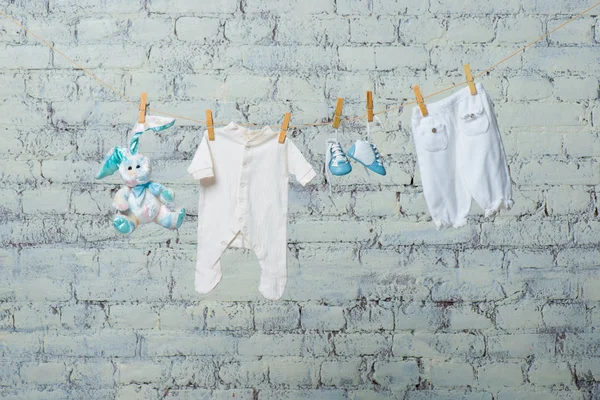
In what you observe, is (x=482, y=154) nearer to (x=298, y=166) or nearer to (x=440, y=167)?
(x=440, y=167)

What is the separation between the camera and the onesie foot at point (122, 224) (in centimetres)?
188

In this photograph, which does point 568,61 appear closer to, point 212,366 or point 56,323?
point 212,366

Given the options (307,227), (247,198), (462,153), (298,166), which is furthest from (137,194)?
(462,153)

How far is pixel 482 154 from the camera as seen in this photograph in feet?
6.59

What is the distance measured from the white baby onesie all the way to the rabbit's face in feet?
0.63

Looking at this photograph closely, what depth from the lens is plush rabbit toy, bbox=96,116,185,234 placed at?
1892 millimetres

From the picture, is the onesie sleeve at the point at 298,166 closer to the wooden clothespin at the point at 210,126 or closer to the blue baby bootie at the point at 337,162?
the blue baby bootie at the point at 337,162

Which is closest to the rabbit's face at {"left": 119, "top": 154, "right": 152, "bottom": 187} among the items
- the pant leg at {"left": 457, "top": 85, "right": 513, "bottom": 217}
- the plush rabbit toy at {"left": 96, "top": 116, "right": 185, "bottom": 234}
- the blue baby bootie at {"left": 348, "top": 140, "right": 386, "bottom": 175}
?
the plush rabbit toy at {"left": 96, "top": 116, "right": 185, "bottom": 234}

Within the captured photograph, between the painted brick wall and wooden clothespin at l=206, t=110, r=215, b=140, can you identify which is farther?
the painted brick wall

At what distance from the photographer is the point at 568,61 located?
2.48 meters

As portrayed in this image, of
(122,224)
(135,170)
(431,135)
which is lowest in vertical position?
(122,224)

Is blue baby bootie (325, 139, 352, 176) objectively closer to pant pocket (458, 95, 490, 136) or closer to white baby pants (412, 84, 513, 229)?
white baby pants (412, 84, 513, 229)

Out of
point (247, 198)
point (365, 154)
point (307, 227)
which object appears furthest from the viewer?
point (307, 227)

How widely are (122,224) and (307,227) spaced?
0.78 m
